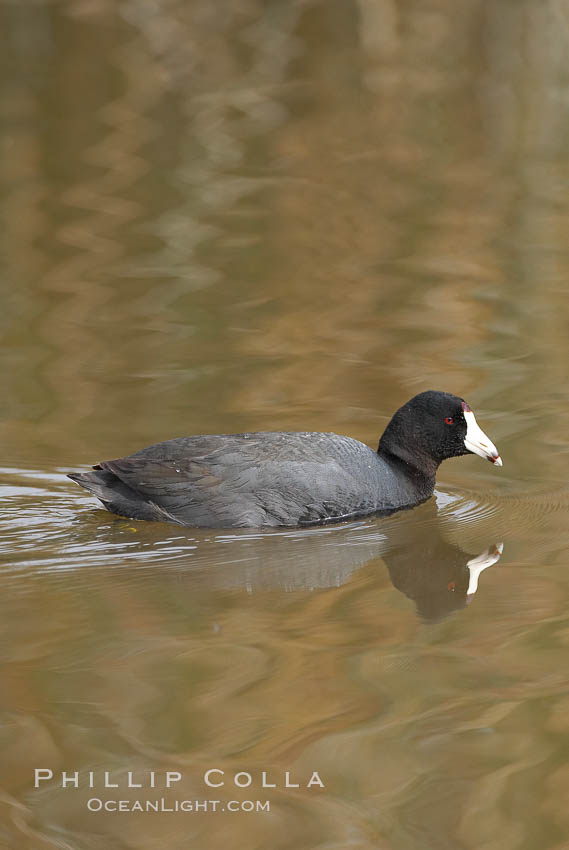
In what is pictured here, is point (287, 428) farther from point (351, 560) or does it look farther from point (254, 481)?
point (351, 560)

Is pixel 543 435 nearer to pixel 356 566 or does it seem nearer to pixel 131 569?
pixel 356 566

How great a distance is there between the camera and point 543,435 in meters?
7.70

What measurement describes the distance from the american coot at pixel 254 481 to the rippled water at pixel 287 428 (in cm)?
11

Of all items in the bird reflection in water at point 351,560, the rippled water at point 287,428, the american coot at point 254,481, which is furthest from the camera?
the american coot at point 254,481

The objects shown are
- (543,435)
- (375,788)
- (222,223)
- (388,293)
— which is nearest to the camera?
(375,788)

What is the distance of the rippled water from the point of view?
4.22 metres

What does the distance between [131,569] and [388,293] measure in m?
5.44

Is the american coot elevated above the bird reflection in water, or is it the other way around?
the american coot

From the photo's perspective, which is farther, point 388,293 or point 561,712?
point 388,293

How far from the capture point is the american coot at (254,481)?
6449mm

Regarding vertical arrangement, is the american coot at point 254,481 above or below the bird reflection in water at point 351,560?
above

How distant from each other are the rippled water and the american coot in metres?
0.11

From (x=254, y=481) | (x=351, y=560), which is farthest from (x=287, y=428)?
(x=351, y=560)

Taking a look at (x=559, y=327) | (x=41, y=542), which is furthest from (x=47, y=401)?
(x=559, y=327)
